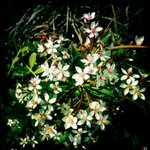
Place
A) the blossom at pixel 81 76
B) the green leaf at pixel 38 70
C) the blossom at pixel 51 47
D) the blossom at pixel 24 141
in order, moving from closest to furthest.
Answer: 1. the blossom at pixel 81 76
2. the blossom at pixel 51 47
3. the green leaf at pixel 38 70
4. the blossom at pixel 24 141

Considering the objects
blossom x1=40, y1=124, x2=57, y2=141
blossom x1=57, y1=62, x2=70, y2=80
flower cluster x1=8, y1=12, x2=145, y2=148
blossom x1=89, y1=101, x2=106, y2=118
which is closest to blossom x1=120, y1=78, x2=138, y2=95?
flower cluster x1=8, y1=12, x2=145, y2=148

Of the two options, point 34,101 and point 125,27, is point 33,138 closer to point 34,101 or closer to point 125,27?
point 34,101

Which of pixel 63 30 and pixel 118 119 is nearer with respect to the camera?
pixel 118 119

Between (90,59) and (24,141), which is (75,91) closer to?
(90,59)

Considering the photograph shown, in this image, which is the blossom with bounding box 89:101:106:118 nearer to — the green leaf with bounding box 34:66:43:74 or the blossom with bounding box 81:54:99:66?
the blossom with bounding box 81:54:99:66

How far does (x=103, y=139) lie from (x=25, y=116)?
0.42 metres

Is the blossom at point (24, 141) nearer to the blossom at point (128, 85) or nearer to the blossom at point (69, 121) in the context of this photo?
the blossom at point (69, 121)

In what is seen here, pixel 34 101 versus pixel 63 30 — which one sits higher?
pixel 34 101

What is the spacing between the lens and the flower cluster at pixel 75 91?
1.19m

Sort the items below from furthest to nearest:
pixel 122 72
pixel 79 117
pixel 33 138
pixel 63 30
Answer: pixel 63 30 < pixel 33 138 < pixel 122 72 < pixel 79 117

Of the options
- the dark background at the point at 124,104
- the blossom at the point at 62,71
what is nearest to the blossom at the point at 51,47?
the blossom at the point at 62,71

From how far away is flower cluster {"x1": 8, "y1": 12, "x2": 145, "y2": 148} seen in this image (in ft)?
3.89

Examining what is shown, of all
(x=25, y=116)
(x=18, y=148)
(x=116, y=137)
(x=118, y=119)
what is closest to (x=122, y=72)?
(x=118, y=119)

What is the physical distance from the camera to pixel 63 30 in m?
2.25
